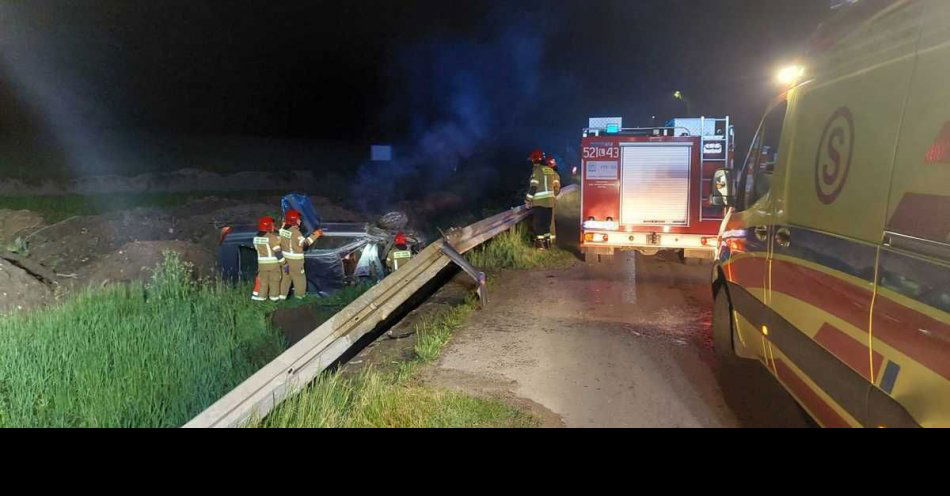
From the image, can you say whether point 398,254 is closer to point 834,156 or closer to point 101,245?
point 834,156

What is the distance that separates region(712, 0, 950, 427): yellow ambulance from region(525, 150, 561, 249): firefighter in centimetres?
736

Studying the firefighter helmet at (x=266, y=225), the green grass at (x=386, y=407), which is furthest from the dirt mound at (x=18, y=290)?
the green grass at (x=386, y=407)

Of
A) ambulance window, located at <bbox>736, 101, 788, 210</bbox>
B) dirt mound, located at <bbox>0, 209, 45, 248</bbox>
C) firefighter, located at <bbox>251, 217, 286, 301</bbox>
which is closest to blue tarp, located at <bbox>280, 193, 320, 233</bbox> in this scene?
firefighter, located at <bbox>251, 217, 286, 301</bbox>

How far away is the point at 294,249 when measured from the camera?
8.46m

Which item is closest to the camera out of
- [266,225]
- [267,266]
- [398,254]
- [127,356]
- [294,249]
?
[127,356]

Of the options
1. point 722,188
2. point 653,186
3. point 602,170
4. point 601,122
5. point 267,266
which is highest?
point 601,122

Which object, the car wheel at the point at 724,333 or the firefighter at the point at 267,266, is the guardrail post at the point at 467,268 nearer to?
the firefighter at the point at 267,266

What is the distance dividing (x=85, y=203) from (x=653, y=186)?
16375 millimetres

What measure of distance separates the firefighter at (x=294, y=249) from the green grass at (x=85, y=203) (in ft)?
32.8

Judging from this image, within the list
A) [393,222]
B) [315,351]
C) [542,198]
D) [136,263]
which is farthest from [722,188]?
[136,263]

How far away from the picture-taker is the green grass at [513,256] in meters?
10.3

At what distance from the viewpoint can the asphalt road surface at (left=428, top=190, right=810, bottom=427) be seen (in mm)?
4645

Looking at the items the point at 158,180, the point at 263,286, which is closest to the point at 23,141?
the point at 158,180

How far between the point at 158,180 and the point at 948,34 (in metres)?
25.9
